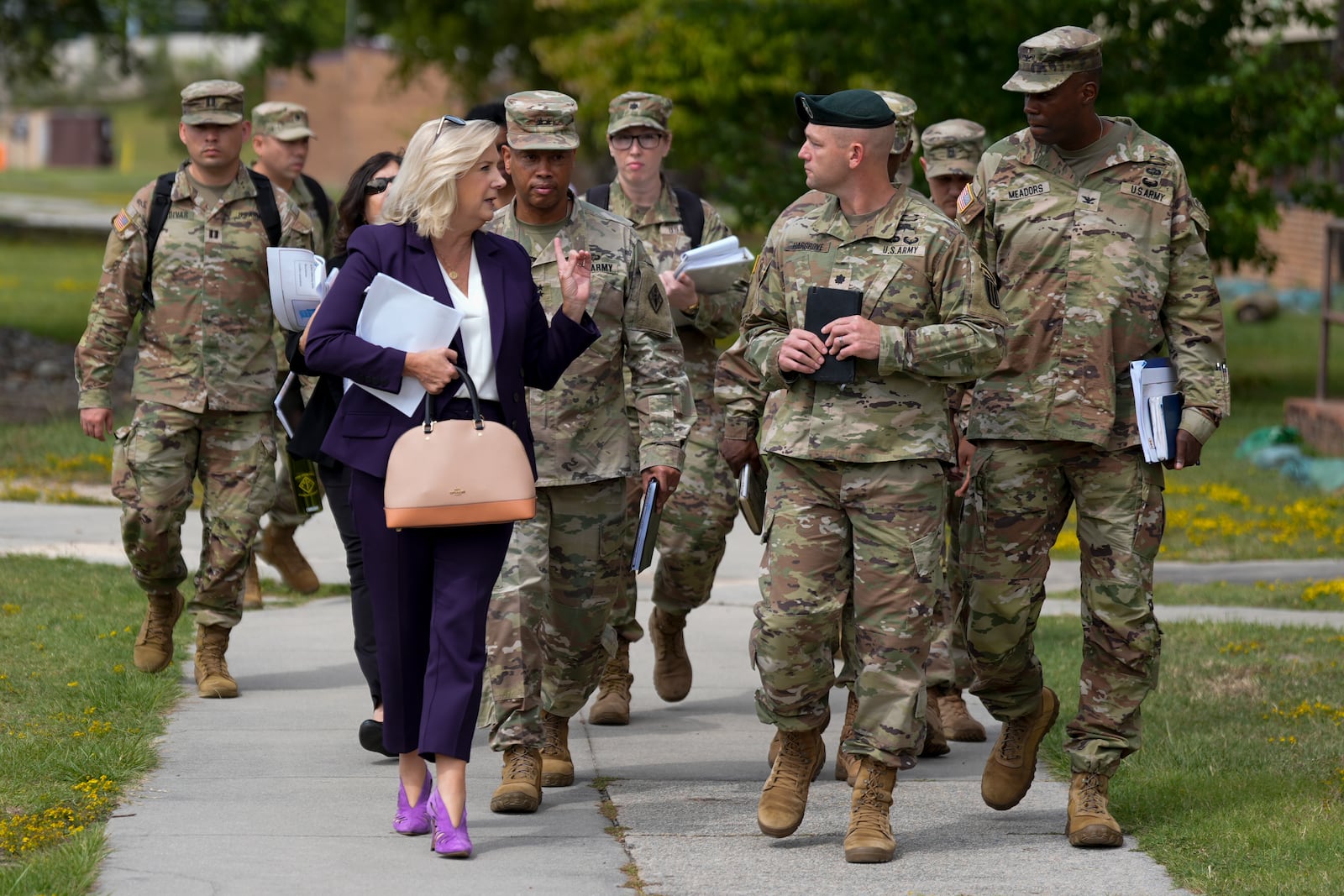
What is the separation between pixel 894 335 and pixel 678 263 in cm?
243

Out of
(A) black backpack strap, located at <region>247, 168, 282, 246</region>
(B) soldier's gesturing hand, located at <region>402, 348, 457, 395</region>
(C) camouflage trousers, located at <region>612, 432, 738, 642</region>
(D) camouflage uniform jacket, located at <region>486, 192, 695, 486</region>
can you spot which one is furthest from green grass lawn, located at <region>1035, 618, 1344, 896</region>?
(A) black backpack strap, located at <region>247, 168, 282, 246</region>

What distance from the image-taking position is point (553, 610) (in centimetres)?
651

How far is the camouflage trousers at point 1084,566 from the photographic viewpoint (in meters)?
5.98

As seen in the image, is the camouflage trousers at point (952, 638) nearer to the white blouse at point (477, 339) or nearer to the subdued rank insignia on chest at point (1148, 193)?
the subdued rank insignia on chest at point (1148, 193)

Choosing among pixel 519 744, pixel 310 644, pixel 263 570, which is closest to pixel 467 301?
pixel 519 744

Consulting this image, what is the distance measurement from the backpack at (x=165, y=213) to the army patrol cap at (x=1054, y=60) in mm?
3338

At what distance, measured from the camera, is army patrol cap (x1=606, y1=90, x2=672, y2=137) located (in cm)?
798

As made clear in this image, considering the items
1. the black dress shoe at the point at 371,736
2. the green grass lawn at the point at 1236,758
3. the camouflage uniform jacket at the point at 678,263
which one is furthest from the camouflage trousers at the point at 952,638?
the black dress shoe at the point at 371,736

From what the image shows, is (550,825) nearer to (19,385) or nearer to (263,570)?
(263,570)

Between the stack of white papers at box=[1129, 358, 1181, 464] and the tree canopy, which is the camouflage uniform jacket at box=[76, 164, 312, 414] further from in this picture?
the tree canopy

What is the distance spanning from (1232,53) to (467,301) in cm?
1646

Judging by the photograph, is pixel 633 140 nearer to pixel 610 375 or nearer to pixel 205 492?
pixel 610 375

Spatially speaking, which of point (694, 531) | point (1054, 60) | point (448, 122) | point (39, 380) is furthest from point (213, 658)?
point (39, 380)

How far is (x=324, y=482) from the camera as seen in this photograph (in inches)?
288
